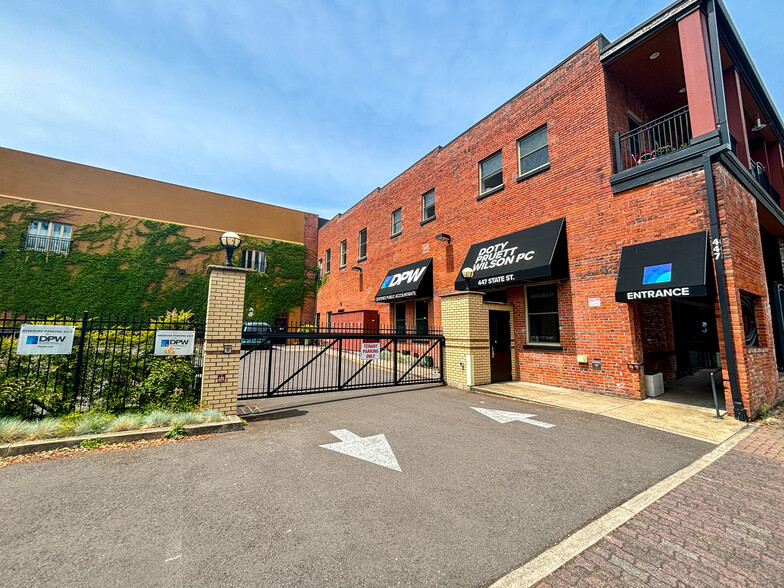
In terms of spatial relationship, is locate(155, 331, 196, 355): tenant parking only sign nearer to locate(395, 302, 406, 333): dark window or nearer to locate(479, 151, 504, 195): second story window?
locate(479, 151, 504, 195): second story window

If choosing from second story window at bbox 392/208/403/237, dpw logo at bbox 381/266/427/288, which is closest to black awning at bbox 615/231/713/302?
dpw logo at bbox 381/266/427/288

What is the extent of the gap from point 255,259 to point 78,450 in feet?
85.1

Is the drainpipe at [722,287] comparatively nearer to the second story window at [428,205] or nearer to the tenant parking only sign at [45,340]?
the second story window at [428,205]

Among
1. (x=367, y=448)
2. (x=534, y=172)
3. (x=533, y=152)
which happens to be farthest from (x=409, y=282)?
(x=367, y=448)

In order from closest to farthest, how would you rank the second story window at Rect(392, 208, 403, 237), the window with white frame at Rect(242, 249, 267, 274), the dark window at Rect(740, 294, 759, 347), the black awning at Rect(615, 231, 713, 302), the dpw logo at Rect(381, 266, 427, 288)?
the black awning at Rect(615, 231, 713, 302), the dark window at Rect(740, 294, 759, 347), the dpw logo at Rect(381, 266, 427, 288), the second story window at Rect(392, 208, 403, 237), the window with white frame at Rect(242, 249, 267, 274)

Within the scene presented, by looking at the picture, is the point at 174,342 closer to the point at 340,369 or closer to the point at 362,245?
the point at 340,369

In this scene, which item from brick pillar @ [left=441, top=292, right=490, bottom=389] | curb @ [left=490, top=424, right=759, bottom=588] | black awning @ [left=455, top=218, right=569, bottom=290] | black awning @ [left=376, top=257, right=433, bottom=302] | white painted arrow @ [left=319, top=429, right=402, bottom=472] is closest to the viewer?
curb @ [left=490, top=424, right=759, bottom=588]

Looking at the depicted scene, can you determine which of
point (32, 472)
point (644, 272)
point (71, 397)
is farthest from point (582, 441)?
point (71, 397)

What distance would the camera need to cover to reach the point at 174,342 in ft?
20.0

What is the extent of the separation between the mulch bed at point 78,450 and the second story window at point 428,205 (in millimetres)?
12784

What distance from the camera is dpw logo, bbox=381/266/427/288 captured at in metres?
14.9

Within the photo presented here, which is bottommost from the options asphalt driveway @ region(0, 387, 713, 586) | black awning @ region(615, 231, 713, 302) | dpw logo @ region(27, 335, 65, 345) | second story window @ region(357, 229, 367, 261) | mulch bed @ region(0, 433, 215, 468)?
asphalt driveway @ region(0, 387, 713, 586)

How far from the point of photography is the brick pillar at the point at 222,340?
6.12 m

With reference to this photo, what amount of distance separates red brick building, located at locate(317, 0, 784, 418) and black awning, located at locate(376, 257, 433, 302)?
257 mm
